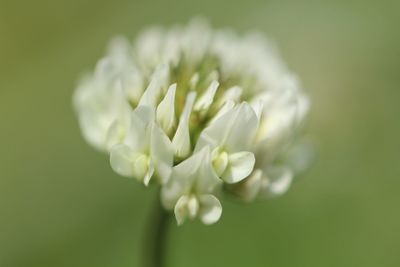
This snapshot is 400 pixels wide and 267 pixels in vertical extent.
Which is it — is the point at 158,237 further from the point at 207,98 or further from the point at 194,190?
the point at 207,98

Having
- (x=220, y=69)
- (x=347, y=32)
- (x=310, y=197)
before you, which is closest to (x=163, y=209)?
(x=220, y=69)

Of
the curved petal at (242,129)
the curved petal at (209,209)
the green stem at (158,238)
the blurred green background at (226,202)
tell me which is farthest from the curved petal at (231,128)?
the blurred green background at (226,202)

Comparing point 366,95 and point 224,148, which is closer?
point 224,148

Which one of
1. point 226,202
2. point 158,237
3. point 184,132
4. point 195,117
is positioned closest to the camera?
point 184,132

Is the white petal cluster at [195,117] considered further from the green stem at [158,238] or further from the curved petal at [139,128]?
the green stem at [158,238]

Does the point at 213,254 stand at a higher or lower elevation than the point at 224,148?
lower

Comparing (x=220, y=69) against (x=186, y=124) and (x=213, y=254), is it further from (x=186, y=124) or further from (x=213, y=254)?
(x=213, y=254)

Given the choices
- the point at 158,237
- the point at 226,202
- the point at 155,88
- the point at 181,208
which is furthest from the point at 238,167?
the point at 226,202

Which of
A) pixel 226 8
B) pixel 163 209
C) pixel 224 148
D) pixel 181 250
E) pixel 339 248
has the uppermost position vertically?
pixel 224 148
